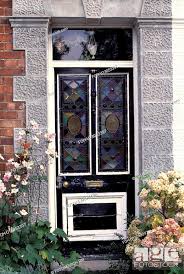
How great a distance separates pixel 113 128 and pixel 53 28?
1436mm

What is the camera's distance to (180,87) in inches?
252

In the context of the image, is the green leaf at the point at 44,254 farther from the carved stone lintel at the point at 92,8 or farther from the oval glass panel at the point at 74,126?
the carved stone lintel at the point at 92,8

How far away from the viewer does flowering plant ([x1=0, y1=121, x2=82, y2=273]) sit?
5.46 metres

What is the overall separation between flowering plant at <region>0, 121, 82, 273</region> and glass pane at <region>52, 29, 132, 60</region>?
1.12 metres

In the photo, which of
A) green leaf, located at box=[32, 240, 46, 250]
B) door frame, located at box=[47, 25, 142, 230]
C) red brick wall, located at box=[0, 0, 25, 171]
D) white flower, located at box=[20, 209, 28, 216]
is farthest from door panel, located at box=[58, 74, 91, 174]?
green leaf, located at box=[32, 240, 46, 250]

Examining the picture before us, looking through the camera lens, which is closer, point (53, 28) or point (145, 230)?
point (145, 230)

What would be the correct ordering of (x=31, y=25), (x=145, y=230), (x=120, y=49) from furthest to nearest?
(x=120, y=49) < (x=31, y=25) < (x=145, y=230)

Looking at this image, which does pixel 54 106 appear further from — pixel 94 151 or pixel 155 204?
pixel 155 204

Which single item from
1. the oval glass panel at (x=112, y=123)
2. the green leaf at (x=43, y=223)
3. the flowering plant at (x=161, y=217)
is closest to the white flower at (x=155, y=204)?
the flowering plant at (x=161, y=217)

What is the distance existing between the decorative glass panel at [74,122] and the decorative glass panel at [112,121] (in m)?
0.19

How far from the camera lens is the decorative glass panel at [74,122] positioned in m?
6.48

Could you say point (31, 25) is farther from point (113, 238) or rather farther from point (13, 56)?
point (113, 238)

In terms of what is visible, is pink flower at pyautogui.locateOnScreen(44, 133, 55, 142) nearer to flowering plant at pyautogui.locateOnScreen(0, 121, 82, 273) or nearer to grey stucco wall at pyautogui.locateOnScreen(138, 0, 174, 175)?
flowering plant at pyautogui.locateOnScreen(0, 121, 82, 273)

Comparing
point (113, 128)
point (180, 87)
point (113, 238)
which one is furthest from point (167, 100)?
point (113, 238)
